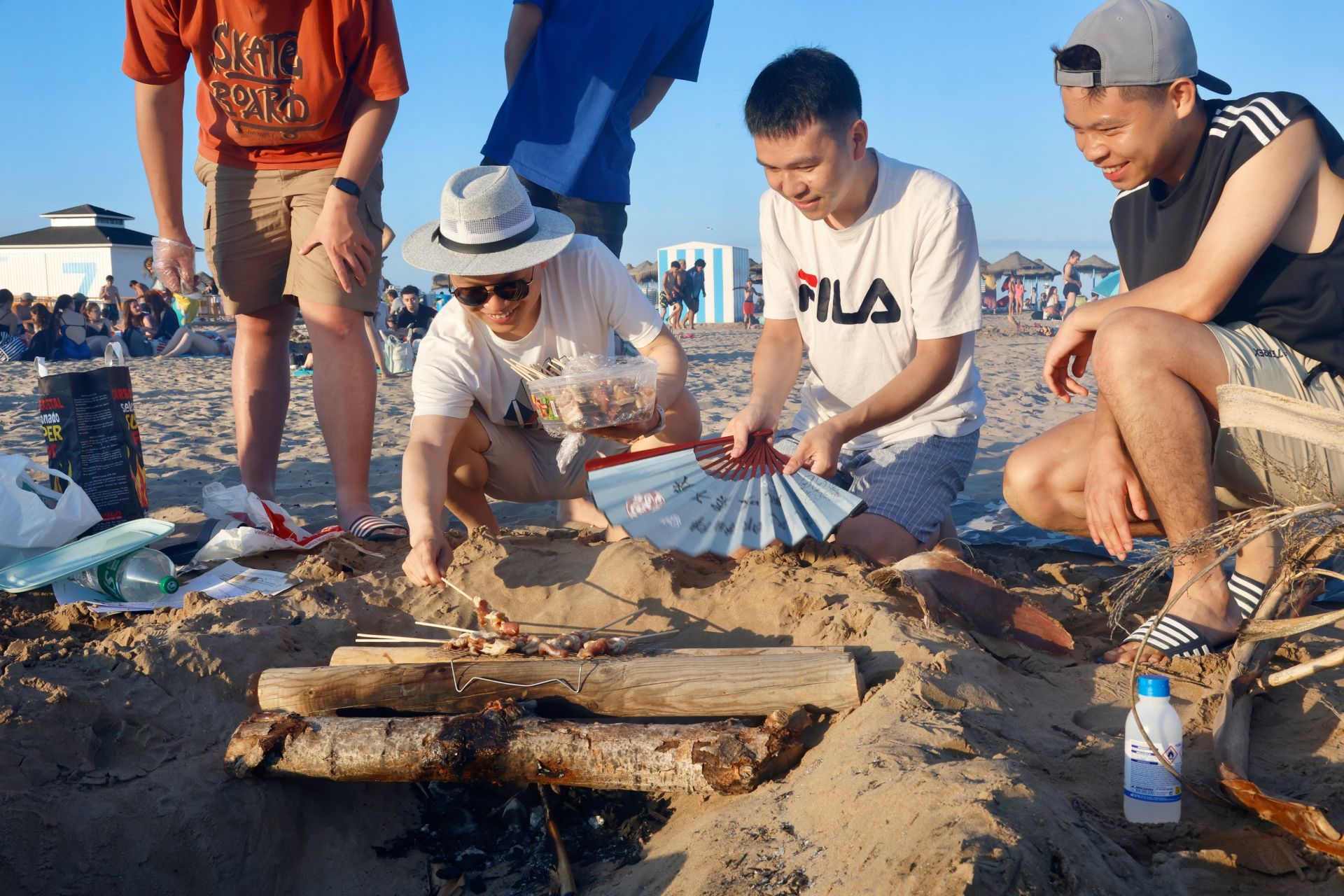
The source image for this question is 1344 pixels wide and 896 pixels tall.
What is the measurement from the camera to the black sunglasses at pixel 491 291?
3.13m

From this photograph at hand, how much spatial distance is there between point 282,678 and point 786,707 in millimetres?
1250

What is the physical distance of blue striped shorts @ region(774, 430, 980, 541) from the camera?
3244 mm

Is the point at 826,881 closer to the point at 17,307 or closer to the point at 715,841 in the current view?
the point at 715,841

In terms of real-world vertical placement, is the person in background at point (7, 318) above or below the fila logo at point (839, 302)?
below

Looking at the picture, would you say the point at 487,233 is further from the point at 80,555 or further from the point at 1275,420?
→ the point at 1275,420

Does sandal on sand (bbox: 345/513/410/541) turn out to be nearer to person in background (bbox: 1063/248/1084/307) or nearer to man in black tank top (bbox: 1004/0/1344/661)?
man in black tank top (bbox: 1004/0/1344/661)

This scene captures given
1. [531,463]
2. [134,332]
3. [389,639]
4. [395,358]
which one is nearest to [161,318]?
[134,332]

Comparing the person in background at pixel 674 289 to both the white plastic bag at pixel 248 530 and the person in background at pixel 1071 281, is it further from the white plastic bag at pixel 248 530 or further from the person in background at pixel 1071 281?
the white plastic bag at pixel 248 530

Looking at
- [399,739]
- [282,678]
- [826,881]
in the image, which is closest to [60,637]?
[282,678]

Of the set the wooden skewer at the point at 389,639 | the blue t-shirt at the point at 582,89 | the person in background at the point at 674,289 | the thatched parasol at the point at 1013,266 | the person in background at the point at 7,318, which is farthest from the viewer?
the thatched parasol at the point at 1013,266

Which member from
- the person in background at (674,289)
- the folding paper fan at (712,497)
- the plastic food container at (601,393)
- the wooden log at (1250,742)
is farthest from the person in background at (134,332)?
the wooden log at (1250,742)

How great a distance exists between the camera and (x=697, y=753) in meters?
2.02

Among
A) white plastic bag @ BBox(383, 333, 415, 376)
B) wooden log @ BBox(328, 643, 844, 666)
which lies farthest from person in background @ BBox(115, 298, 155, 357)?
wooden log @ BBox(328, 643, 844, 666)

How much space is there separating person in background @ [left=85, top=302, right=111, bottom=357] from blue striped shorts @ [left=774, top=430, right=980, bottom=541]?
39.7 feet
